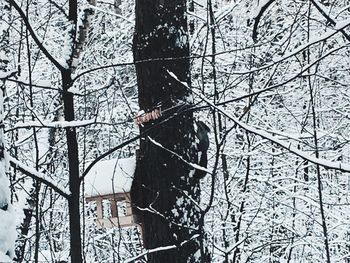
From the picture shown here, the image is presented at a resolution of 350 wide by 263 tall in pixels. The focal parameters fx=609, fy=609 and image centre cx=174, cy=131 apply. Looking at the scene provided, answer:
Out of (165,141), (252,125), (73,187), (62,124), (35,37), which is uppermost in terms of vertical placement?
(252,125)

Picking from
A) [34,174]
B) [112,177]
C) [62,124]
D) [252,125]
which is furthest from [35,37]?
[252,125]

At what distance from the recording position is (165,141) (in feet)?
10.1

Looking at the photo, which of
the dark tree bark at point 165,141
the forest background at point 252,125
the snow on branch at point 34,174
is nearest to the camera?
the snow on branch at point 34,174

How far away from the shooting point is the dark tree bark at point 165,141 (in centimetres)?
305

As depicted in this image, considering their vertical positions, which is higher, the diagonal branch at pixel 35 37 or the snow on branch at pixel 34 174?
the diagonal branch at pixel 35 37

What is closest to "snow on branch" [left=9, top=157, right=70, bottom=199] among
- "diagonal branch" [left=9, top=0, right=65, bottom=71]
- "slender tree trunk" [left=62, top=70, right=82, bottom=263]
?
"slender tree trunk" [left=62, top=70, right=82, bottom=263]

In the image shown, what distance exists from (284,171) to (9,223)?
748 centimetres

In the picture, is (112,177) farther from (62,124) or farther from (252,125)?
(252,125)

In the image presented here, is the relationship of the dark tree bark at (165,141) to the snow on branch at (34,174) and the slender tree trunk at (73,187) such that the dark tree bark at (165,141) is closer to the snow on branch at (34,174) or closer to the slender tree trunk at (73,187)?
the slender tree trunk at (73,187)

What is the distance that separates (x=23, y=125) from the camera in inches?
93.2

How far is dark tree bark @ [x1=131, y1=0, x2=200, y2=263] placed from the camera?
305 cm

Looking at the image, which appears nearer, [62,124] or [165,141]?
[62,124]

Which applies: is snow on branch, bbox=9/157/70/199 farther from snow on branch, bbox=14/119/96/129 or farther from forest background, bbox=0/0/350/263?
forest background, bbox=0/0/350/263

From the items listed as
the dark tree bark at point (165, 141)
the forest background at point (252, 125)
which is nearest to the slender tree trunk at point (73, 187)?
the dark tree bark at point (165, 141)
